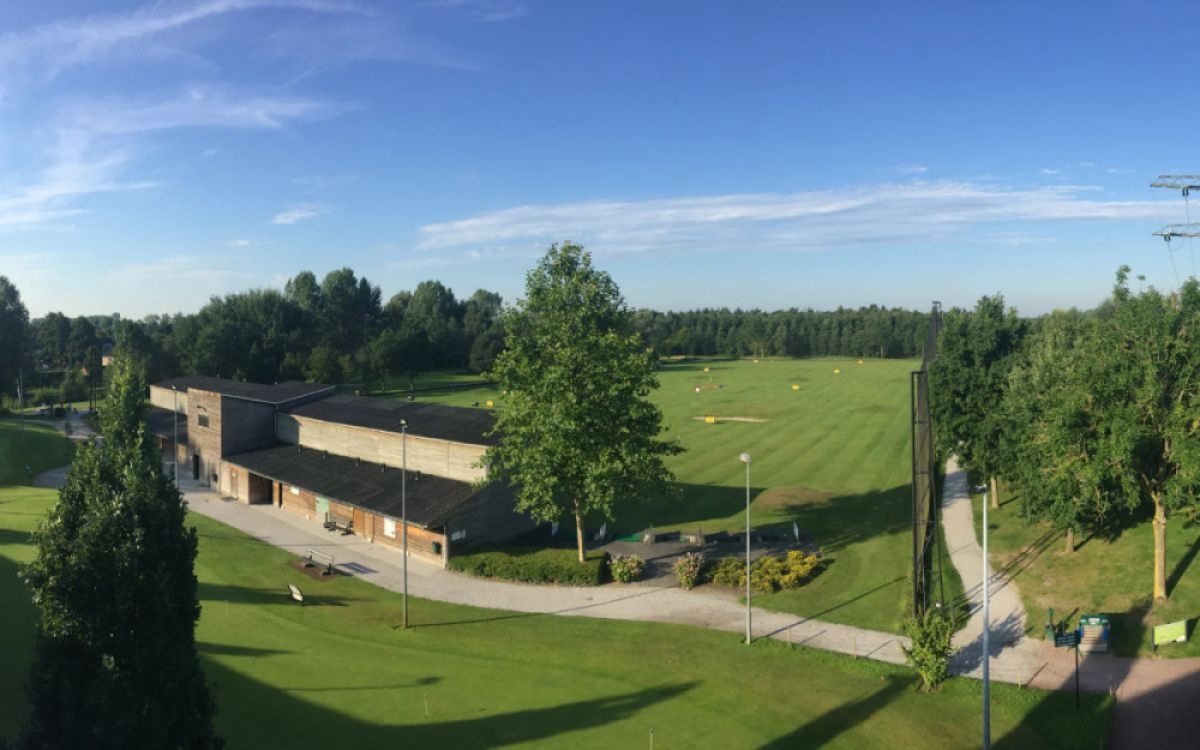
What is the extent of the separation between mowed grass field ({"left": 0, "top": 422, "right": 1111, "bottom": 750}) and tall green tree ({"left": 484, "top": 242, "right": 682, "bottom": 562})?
6662 mm

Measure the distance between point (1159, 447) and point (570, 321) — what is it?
26.0 metres

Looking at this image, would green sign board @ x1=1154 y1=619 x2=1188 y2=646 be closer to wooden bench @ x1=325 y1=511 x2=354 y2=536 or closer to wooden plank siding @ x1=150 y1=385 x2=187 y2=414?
wooden bench @ x1=325 y1=511 x2=354 y2=536

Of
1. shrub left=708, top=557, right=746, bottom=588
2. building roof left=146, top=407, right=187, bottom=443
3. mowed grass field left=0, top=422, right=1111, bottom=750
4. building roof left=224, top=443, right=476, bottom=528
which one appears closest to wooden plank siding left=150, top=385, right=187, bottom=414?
building roof left=146, top=407, right=187, bottom=443

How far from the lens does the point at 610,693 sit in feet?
80.0

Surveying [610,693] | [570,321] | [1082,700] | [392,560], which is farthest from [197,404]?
[1082,700]

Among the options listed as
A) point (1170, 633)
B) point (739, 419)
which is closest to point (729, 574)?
point (1170, 633)

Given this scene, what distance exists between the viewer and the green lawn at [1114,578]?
2853 centimetres

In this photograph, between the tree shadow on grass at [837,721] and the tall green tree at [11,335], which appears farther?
the tall green tree at [11,335]

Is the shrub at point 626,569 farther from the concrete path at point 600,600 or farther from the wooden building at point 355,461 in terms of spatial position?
the wooden building at point 355,461

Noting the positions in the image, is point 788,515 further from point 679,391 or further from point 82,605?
point 679,391

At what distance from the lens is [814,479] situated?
184ft

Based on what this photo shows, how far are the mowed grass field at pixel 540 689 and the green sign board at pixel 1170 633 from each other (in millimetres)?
5688

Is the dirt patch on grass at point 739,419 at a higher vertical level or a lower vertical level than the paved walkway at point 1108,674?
higher

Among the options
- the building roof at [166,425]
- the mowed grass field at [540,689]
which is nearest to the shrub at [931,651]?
the mowed grass field at [540,689]
